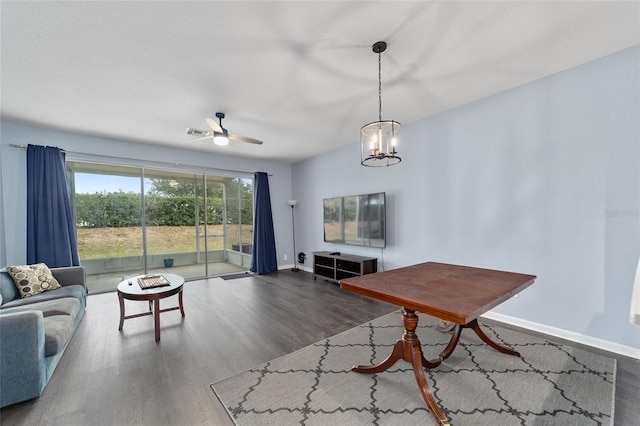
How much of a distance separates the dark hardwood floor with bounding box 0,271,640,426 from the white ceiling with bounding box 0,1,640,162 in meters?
2.58

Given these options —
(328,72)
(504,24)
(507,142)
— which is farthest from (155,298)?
(507,142)

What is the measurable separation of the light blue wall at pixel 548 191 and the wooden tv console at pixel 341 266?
72 centimetres

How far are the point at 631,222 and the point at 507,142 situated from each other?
1.26 m

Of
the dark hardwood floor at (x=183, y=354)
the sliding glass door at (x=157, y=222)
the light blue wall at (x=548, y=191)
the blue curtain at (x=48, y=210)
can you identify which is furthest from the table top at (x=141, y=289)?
the light blue wall at (x=548, y=191)

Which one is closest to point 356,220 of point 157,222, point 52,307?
point 157,222

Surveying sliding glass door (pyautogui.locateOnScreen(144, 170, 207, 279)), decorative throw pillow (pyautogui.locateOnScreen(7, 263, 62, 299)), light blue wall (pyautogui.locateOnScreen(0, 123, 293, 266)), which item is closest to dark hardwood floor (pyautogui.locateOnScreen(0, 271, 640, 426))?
decorative throw pillow (pyautogui.locateOnScreen(7, 263, 62, 299))

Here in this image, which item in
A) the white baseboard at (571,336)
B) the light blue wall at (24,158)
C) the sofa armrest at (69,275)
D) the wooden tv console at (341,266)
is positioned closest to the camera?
the white baseboard at (571,336)

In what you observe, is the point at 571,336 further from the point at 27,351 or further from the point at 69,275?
the point at 69,275

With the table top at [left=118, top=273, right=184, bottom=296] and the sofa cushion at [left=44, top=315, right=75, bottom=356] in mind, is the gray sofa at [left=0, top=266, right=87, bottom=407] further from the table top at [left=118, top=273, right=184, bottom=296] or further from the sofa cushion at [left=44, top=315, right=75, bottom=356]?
the table top at [left=118, top=273, right=184, bottom=296]

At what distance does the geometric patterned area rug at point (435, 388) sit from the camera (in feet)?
5.19

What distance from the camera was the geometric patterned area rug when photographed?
1.58 m

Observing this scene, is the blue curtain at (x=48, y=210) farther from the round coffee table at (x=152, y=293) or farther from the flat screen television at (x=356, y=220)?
the flat screen television at (x=356, y=220)

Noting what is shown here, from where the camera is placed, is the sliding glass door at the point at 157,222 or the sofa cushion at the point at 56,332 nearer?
the sofa cushion at the point at 56,332

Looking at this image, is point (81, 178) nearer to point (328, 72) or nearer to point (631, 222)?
point (328, 72)
